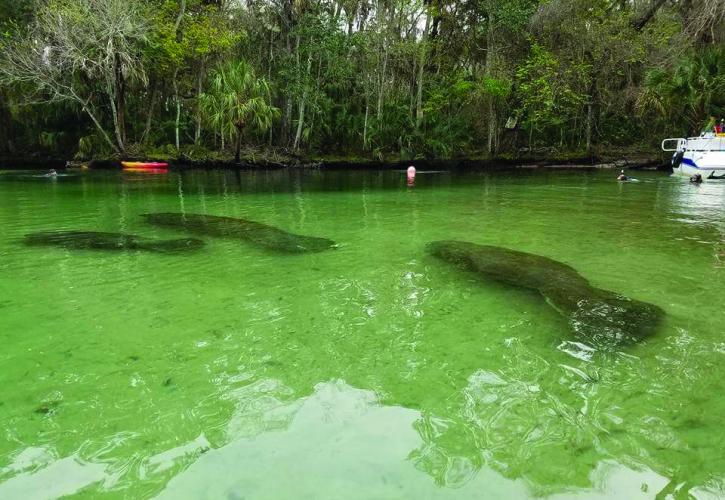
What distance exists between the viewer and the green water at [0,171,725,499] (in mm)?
2461

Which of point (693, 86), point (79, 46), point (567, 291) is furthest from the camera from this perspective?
point (79, 46)

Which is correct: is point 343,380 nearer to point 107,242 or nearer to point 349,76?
point 107,242

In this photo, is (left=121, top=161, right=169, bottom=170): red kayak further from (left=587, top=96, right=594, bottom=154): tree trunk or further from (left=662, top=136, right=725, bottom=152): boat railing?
(left=662, top=136, right=725, bottom=152): boat railing

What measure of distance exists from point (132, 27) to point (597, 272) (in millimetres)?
21960

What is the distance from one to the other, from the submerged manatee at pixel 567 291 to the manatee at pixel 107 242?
3.76m

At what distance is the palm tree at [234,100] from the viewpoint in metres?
22.6

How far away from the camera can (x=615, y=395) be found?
3191 millimetres

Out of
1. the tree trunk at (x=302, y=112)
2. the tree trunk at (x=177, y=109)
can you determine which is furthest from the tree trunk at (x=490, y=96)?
the tree trunk at (x=177, y=109)

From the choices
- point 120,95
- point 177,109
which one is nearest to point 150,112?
point 177,109

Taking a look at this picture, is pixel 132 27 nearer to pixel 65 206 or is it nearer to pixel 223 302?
pixel 65 206

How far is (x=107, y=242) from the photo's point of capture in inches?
311

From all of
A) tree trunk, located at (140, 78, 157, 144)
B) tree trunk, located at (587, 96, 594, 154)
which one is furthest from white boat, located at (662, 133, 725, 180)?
tree trunk, located at (140, 78, 157, 144)

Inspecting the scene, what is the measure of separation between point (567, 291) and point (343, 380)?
299 cm

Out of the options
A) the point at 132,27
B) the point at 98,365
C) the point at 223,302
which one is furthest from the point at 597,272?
the point at 132,27
